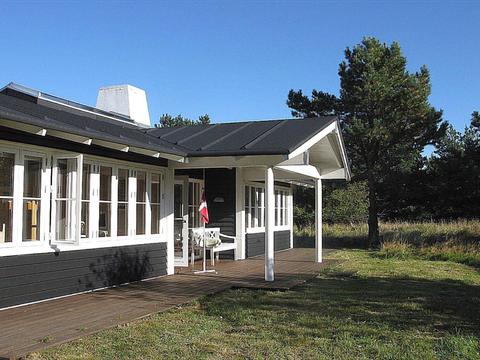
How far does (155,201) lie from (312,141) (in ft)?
10.5

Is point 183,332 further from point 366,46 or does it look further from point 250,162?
point 366,46

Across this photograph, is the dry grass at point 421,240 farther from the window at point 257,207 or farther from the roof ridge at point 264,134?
the roof ridge at point 264,134

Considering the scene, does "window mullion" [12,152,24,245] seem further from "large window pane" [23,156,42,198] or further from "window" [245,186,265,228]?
"window" [245,186,265,228]

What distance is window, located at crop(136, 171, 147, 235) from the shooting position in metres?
9.33

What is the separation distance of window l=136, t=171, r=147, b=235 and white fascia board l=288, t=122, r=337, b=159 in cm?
267

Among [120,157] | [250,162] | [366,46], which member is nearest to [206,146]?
[250,162]

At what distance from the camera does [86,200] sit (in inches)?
316

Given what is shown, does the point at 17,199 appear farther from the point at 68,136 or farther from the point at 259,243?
the point at 259,243

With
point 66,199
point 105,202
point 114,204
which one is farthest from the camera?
point 114,204

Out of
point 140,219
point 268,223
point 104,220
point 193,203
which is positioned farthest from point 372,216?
point 104,220

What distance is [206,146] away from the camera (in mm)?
9867

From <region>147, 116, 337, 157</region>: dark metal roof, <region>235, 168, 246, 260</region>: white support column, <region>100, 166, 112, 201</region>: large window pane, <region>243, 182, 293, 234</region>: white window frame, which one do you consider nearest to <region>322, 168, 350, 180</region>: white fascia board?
<region>243, 182, 293, 234</region>: white window frame

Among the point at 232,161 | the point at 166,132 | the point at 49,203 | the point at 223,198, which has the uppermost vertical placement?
the point at 166,132

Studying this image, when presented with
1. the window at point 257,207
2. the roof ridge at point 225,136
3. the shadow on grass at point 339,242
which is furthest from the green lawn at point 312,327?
the shadow on grass at point 339,242
